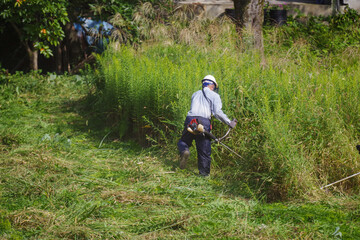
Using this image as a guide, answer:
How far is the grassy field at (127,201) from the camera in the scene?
4211 millimetres

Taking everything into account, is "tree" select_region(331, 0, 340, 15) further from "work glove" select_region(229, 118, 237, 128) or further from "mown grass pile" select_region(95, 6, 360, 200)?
"work glove" select_region(229, 118, 237, 128)

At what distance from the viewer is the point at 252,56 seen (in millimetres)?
8062

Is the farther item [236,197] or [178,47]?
[178,47]

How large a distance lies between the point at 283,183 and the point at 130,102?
3.48 metres

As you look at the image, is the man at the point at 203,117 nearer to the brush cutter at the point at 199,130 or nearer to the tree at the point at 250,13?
the brush cutter at the point at 199,130

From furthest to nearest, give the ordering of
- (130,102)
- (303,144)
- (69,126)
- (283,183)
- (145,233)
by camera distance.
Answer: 1. (69,126)
2. (130,102)
3. (303,144)
4. (283,183)
5. (145,233)

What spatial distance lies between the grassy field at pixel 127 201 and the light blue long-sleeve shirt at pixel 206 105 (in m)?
0.76

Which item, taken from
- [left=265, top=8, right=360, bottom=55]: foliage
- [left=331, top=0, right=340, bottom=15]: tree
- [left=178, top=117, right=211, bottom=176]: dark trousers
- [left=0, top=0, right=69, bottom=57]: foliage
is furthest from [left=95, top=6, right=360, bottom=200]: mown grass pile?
[left=331, top=0, right=340, bottom=15]: tree

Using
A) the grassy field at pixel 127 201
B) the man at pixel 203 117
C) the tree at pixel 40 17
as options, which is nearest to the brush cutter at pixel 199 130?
the man at pixel 203 117

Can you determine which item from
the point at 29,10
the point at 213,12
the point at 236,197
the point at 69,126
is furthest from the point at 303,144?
the point at 213,12

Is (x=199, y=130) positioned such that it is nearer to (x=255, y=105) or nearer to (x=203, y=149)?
(x=203, y=149)

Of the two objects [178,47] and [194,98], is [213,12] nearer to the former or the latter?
[178,47]

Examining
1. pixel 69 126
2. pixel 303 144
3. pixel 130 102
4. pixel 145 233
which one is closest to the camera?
pixel 145 233

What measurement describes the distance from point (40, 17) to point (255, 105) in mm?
7517
